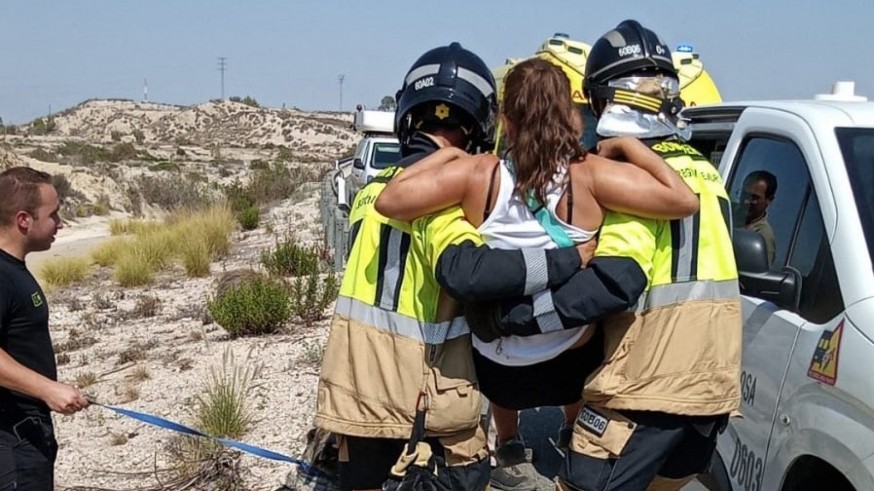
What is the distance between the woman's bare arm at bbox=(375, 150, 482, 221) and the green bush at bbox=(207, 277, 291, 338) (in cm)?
623

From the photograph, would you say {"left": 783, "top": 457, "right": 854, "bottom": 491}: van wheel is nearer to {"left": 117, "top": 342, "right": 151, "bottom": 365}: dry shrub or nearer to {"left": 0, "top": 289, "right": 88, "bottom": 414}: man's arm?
{"left": 0, "top": 289, "right": 88, "bottom": 414}: man's arm

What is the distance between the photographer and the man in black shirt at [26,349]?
10.3 ft

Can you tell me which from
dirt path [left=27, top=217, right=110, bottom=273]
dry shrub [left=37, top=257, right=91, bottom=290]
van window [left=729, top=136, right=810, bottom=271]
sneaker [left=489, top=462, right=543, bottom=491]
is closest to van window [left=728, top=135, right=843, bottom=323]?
van window [left=729, top=136, right=810, bottom=271]

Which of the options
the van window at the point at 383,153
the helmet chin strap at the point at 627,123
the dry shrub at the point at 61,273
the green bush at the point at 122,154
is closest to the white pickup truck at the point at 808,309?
the helmet chin strap at the point at 627,123

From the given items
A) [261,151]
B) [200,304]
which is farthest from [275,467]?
[261,151]

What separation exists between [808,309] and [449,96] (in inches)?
55.6

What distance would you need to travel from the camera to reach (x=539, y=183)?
2.35 metres

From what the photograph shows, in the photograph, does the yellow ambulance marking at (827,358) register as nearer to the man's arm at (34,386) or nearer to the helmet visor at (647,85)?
the helmet visor at (647,85)

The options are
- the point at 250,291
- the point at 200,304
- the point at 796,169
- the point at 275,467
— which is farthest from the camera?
the point at 200,304

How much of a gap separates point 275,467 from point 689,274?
11.0 feet

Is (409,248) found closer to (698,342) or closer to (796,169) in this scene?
(698,342)

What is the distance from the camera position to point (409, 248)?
2494 millimetres

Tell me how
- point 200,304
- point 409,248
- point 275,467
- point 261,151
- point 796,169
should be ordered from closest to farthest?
point 409,248, point 796,169, point 275,467, point 200,304, point 261,151

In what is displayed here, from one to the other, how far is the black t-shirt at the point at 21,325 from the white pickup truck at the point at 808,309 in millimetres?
2627
